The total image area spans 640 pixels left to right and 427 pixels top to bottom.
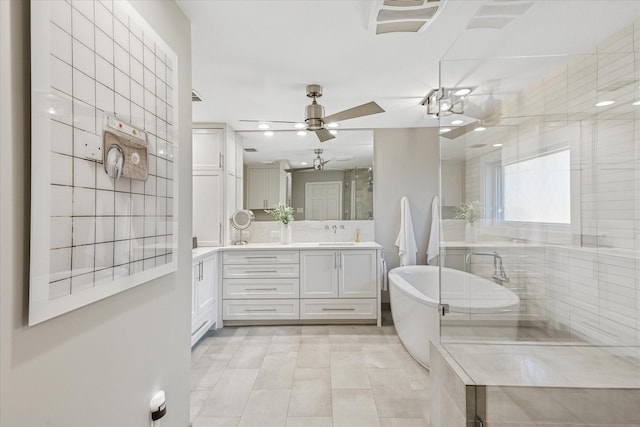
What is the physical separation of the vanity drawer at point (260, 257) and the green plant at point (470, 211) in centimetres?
183

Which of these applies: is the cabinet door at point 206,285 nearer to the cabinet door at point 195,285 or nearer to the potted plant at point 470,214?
the cabinet door at point 195,285

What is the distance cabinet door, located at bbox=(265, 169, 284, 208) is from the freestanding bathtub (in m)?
1.78

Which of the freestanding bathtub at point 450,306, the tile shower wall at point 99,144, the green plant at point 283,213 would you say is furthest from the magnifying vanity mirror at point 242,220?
the tile shower wall at point 99,144

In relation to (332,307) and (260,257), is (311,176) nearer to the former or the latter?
(260,257)

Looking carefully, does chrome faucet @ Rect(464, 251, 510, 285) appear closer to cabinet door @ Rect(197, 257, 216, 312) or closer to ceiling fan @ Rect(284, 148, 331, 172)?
ceiling fan @ Rect(284, 148, 331, 172)

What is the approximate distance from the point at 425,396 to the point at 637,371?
1134 mm

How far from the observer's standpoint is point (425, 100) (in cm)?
287

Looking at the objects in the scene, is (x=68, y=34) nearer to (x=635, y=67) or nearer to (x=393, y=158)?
(x=635, y=67)

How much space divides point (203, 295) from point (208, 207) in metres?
1.07

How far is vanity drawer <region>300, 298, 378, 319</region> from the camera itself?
338cm

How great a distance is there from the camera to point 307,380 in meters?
2.26

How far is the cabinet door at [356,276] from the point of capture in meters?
3.38

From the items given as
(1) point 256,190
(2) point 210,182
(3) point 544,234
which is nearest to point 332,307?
(1) point 256,190

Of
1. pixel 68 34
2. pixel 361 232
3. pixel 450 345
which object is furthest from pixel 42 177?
pixel 361 232
